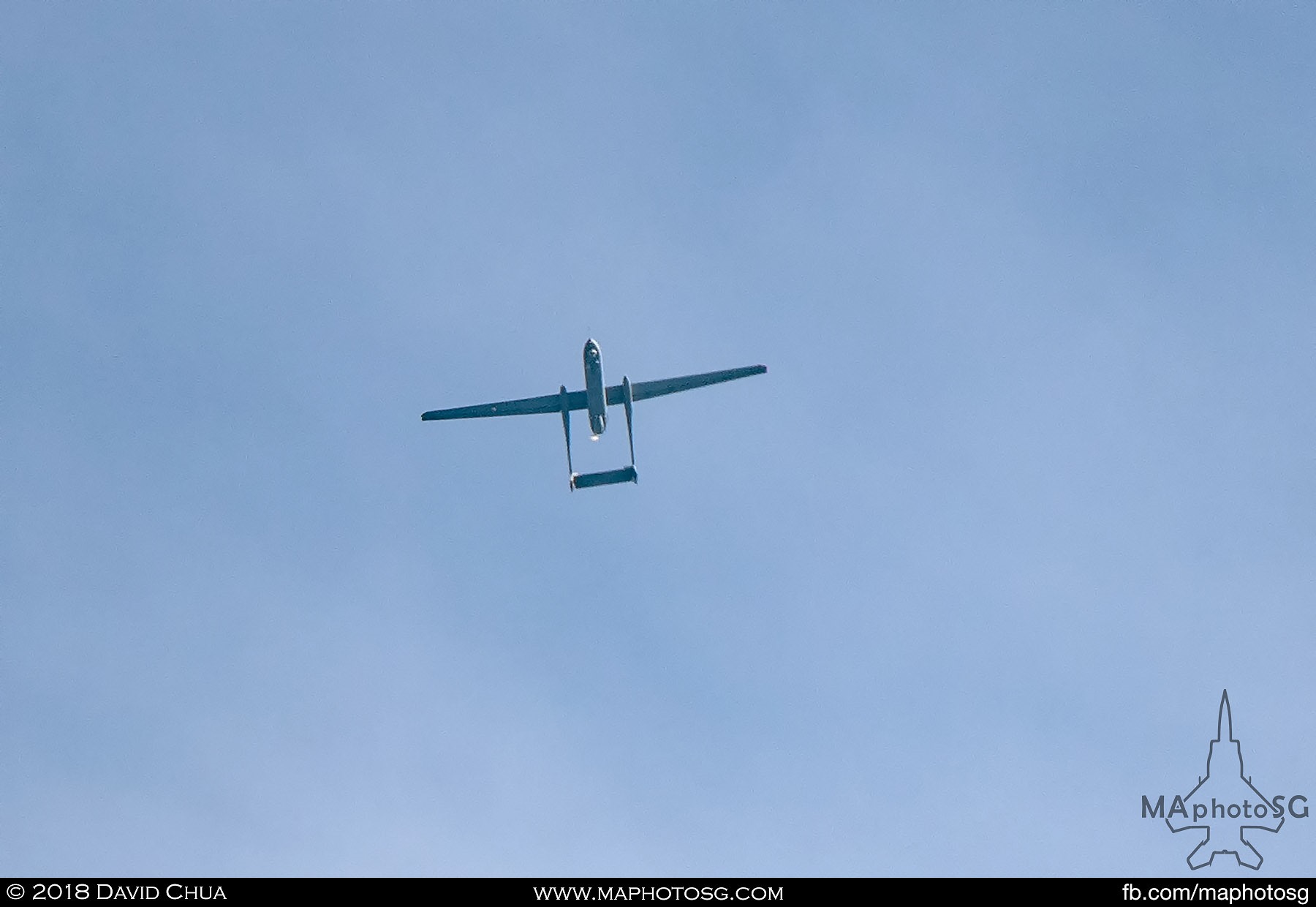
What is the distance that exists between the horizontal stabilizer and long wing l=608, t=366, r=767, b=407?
6.07m

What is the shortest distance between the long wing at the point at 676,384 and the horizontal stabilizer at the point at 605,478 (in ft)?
19.9

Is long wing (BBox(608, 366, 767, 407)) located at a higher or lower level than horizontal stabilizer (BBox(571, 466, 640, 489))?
higher

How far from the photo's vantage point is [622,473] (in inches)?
3765

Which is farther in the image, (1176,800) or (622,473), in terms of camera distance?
(622,473)

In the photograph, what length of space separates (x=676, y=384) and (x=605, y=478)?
9485mm

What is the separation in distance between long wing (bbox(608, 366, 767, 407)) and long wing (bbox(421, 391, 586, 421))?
3035 millimetres

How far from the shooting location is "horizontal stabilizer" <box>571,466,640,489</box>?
9550 cm

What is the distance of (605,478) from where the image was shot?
96.2 m
